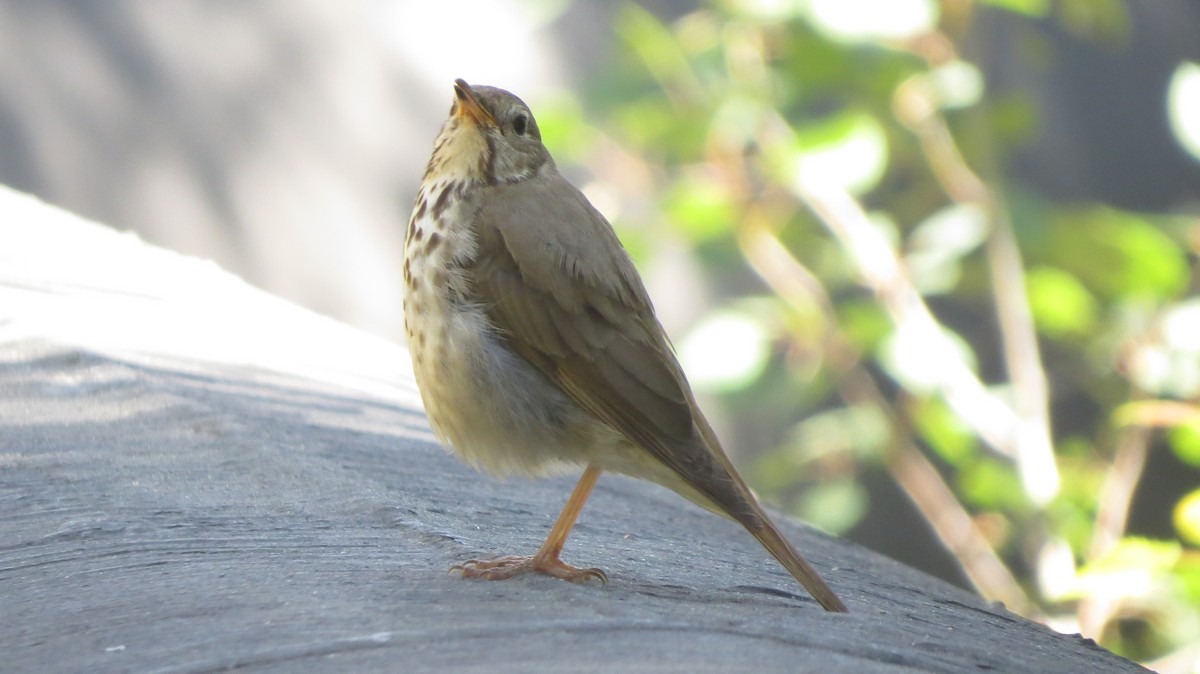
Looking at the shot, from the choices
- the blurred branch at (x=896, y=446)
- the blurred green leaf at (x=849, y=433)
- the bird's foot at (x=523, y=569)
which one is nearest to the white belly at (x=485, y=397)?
the bird's foot at (x=523, y=569)

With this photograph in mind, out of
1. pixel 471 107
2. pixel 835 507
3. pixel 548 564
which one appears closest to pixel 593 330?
pixel 548 564

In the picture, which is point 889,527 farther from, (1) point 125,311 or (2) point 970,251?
(1) point 125,311

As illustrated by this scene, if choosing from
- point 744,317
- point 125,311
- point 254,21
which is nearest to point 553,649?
point 125,311

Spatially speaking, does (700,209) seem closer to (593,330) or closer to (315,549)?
(593,330)

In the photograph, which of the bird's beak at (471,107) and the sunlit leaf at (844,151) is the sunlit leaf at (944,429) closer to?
the sunlit leaf at (844,151)

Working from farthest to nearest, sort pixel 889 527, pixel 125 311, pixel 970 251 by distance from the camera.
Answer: pixel 889 527 < pixel 970 251 < pixel 125 311

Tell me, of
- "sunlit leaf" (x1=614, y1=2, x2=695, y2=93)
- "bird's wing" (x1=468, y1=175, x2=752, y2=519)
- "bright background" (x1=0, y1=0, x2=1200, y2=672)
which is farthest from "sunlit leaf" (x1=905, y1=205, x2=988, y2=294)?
"bird's wing" (x1=468, y1=175, x2=752, y2=519)

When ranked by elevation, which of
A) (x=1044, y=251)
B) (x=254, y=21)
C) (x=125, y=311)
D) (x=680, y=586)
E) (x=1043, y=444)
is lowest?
(x=680, y=586)
